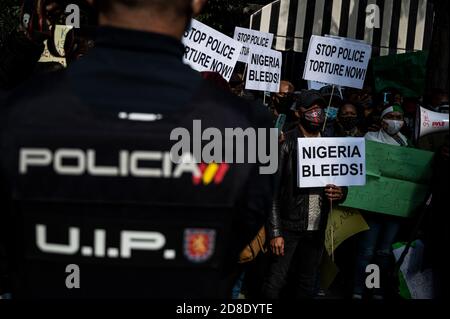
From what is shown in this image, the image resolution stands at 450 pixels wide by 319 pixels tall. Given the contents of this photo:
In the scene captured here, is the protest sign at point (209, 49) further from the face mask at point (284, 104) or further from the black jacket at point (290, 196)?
the black jacket at point (290, 196)

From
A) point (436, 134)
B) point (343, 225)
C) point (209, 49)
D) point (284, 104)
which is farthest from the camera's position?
point (284, 104)

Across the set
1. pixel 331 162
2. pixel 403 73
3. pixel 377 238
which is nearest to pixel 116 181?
pixel 331 162

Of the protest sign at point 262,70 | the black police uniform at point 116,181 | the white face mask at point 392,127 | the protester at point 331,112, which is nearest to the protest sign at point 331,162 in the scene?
the white face mask at point 392,127

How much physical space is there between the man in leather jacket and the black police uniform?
12.5ft

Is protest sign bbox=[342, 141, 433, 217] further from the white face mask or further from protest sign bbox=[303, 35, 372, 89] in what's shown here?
protest sign bbox=[303, 35, 372, 89]

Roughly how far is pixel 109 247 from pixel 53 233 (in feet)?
0.44

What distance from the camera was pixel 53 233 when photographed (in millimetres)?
1601

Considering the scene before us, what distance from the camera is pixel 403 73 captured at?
35.0ft

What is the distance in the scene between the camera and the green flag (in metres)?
10.4

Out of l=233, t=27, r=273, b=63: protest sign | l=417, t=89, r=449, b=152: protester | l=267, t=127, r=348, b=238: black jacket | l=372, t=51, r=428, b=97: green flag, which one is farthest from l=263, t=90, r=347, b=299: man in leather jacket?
l=372, t=51, r=428, b=97: green flag

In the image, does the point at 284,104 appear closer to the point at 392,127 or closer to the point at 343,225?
the point at 392,127

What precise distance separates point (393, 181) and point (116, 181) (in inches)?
182
